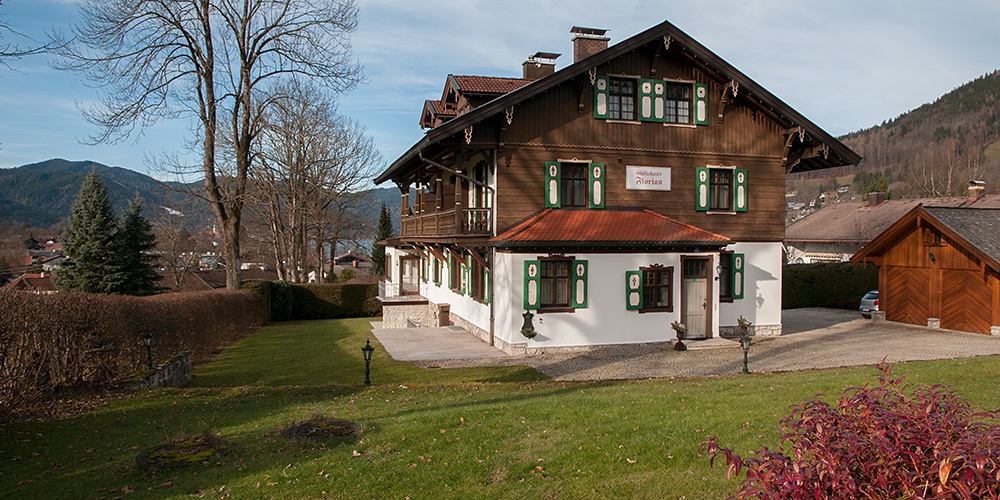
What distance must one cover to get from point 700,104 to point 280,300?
2358 cm

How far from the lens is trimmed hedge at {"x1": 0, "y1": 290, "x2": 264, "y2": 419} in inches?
398

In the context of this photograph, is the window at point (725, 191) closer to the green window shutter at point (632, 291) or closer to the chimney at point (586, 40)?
the green window shutter at point (632, 291)

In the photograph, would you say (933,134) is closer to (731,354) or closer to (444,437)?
(731,354)

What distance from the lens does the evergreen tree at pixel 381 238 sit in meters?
64.4

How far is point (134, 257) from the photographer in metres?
33.1

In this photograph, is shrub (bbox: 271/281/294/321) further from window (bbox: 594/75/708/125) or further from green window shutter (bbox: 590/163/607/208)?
window (bbox: 594/75/708/125)

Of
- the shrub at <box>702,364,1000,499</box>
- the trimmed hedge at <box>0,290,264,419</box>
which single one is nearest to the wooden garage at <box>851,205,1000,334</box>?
the shrub at <box>702,364,1000,499</box>

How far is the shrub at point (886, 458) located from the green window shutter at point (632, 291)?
14.6m

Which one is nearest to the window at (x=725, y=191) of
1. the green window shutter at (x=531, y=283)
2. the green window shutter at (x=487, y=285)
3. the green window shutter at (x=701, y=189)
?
the green window shutter at (x=701, y=189)

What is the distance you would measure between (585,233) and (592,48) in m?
7.92

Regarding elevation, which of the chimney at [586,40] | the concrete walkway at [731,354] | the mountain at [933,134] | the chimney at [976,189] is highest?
the mountain at [933,134]

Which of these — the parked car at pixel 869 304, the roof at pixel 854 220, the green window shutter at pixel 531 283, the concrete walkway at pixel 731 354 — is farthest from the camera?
the roof at pixel 854 220

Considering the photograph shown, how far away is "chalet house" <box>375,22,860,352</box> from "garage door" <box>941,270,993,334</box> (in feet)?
16.2

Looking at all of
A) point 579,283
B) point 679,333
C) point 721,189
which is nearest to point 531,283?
point 579,283
